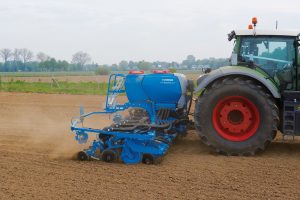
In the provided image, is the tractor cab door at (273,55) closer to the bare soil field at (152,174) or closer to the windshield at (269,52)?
the windshield at (269,52)

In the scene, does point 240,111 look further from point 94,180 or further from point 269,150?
point 94,180

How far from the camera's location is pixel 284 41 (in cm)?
731

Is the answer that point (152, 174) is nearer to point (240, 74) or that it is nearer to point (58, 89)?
point (240, 74)

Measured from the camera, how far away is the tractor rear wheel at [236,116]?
6.94 m

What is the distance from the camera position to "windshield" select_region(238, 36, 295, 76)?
23.9ft

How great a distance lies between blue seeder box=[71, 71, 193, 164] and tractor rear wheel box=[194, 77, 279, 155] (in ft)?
2.13

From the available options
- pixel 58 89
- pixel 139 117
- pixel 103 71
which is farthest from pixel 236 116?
pixel 103 71

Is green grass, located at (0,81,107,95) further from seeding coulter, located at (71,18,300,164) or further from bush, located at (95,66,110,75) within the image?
bush, located at (95,66,110,75)

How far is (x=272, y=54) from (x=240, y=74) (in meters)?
0.73

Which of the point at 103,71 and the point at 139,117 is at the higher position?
the point at 103,71

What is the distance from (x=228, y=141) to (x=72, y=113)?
6.44m

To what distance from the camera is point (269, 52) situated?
7387mm

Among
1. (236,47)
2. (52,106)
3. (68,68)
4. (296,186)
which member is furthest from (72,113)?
(68,68)

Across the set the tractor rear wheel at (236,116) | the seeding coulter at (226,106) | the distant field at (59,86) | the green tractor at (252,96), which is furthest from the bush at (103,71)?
the tractor rear wheel at (236,116)
